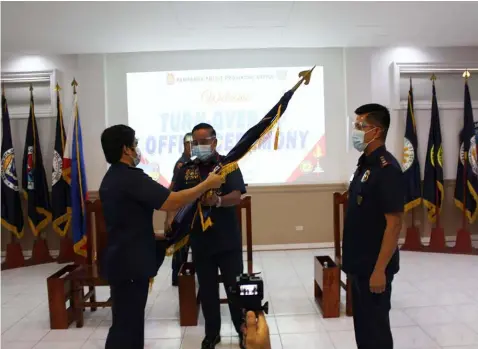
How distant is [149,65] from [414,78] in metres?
3.38

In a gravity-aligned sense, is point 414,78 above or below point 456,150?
above

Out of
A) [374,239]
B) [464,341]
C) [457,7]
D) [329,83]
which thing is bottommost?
[464,341]

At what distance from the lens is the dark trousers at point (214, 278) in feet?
7.75

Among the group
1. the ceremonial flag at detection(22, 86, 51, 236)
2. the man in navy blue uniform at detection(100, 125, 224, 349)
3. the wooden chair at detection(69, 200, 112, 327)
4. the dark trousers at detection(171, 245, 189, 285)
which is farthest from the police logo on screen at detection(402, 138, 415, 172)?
the ceremonial flag at detection(22, 86, 51, 236)

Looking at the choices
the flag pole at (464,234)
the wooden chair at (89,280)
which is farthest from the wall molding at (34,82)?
the flag pole at (464,234)

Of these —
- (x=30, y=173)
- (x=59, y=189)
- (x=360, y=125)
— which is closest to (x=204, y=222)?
(x=360, y=125)

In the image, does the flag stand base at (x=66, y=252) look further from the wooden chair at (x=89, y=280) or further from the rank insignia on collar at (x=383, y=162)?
the rank insignia on collar at (x=383, y=162)

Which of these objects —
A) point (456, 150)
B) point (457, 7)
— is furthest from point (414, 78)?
point (457, 7)

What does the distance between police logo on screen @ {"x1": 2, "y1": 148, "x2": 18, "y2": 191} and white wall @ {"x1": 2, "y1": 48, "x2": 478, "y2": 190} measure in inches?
14.3

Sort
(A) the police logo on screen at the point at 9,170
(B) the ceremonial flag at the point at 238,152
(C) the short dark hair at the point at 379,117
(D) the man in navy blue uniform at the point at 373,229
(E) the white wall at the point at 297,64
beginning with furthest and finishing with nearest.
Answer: (E) the white wall at the point at 297,64
(A) the police logo on screen at the point at 9,170
(B) the ceremonial flag at the point at 238,152
(C) the short dark hair at the point at 379,117
(D) the man in navy blue uniform at the point at 373,229

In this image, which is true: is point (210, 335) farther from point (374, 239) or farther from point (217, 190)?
point (374, 239)

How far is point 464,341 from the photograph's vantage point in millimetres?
2609

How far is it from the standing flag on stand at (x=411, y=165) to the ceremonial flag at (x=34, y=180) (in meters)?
4.34

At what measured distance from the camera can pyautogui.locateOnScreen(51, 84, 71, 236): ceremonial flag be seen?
490 centimetres
